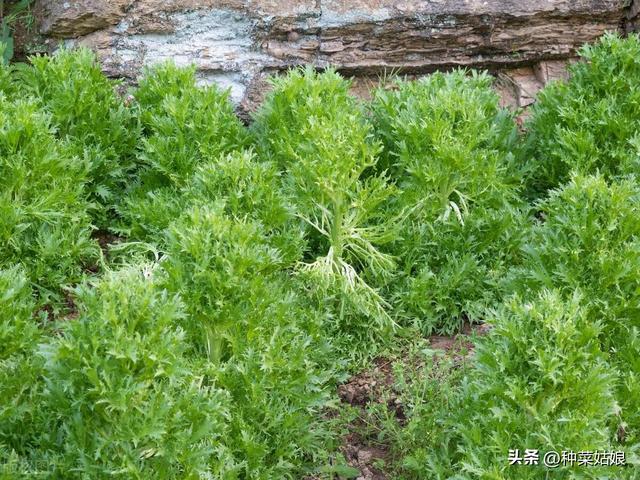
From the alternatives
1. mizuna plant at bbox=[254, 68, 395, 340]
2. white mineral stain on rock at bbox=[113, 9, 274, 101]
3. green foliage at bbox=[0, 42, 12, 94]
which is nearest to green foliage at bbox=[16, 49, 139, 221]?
green foliage at bbox=[0, 42, 12, 94]

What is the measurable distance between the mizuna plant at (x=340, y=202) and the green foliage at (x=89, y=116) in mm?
948

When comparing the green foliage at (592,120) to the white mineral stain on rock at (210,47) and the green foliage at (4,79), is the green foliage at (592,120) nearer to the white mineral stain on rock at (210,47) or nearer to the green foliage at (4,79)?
the white mineral stain on rock at (210,47)

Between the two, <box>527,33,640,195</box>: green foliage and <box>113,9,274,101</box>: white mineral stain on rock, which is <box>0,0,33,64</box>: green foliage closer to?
<box>113,9,274,101</box>: white mineral stain on rock

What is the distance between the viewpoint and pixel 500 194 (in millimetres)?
5516

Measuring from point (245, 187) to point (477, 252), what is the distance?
1.40 metres

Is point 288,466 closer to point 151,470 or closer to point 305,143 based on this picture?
point 151,470

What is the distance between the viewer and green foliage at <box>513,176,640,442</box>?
13.8 ft

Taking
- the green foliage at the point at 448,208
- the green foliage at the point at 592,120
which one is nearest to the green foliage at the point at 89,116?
the green foliage at the point at 448,208

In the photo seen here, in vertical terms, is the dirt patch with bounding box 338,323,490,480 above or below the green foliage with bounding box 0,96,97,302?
below

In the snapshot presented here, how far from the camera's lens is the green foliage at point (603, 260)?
4.20m

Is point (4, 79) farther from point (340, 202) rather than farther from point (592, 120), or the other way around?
point (592, 120)

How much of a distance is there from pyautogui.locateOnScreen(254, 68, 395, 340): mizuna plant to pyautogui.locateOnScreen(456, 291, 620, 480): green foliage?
1196mm

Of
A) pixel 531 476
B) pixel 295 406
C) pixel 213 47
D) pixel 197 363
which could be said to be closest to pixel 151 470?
pixel 197 363

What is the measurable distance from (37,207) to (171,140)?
85 centimetres
